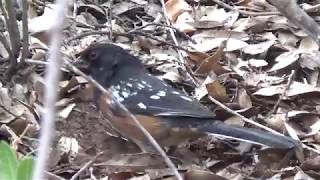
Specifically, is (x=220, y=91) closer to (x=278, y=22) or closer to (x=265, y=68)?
(x=265, y=68)

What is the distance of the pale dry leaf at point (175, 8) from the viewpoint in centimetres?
461

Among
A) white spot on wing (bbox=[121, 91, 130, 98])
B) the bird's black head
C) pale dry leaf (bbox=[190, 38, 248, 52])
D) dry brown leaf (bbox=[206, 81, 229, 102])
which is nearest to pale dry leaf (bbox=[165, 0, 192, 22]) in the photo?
pale dry leaf (bbox=[190, 38, 248, 52])

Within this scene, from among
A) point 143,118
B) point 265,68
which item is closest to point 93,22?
point 265,68

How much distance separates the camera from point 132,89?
3293 mm

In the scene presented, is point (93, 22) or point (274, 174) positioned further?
point (93, 22)

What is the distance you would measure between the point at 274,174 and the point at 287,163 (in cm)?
15

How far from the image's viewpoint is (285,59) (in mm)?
4066

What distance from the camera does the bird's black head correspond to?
3.48m

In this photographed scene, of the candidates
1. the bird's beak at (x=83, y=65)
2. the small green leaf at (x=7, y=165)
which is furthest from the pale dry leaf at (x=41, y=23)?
the small green leaf at (x=7, y=165)

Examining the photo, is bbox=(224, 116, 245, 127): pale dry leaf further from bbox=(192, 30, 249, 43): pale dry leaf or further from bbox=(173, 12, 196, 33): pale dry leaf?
bbox=(173, 12, 196, 33): pale dry leaf

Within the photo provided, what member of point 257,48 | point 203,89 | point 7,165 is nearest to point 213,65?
point 203,89

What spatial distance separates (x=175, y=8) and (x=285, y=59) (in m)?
0.95

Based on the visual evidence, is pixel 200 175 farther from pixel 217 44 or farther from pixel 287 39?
pixel 287 39

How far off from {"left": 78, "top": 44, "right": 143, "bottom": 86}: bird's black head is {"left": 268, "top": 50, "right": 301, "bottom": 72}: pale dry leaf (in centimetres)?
95
